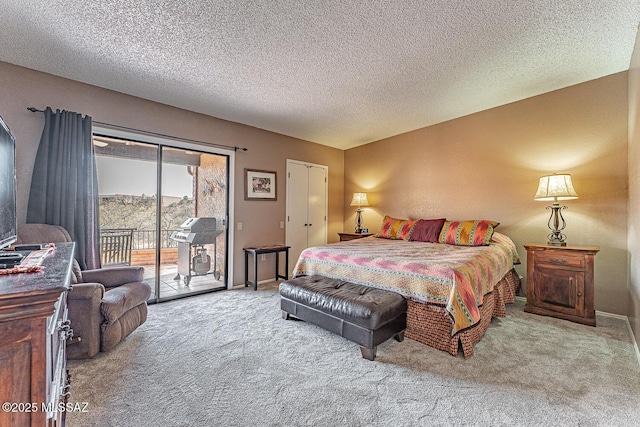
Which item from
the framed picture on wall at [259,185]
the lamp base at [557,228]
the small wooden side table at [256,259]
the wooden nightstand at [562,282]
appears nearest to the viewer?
the wooden nightstand at [562,282]

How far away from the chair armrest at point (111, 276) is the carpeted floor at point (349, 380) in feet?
1.71

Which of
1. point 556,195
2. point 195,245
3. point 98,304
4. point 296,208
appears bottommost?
point 98,304

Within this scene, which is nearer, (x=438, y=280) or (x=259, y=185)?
(x=438, y=280)

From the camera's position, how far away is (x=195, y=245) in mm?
4074

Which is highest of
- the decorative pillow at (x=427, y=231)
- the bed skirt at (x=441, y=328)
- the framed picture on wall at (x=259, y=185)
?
the framed picture on wall at (x=259, y=185)

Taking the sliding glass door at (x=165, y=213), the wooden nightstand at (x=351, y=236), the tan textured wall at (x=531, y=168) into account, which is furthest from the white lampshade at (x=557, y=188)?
the sliding glass door at (x=165, y=213)

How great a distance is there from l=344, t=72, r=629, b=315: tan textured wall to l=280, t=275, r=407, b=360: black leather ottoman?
239 cm

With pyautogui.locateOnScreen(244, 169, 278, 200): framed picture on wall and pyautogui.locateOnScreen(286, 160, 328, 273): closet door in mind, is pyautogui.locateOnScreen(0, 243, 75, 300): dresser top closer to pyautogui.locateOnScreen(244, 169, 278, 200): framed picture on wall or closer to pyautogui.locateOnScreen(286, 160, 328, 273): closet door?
pyautogui.locateOnScreen(244, 169, 278, 200): framed picture on wall

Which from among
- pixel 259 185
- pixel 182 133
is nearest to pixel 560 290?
pixel 259 185

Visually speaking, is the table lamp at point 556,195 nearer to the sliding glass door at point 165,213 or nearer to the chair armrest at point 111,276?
the sliding glass door at point 165,213

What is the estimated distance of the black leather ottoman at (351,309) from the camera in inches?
85.4

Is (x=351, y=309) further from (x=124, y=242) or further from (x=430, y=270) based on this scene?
(x=124, y=242)

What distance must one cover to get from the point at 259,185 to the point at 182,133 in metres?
1.37

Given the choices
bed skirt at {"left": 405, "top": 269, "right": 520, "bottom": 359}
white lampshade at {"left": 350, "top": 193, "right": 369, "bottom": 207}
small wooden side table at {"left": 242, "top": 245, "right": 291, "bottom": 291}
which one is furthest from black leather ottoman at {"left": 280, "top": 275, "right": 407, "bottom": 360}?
white lampshade at {"left": 350, "top": 193, "right": 369, "bottom": 207}
